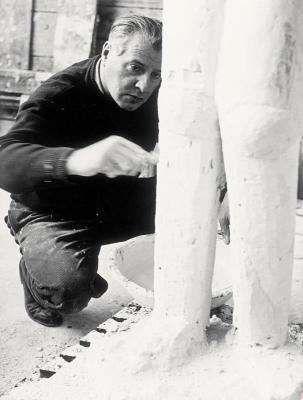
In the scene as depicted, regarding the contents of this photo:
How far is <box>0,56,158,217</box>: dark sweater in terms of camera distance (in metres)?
1.62

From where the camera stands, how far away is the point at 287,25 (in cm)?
103

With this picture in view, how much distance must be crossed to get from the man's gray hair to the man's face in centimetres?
2

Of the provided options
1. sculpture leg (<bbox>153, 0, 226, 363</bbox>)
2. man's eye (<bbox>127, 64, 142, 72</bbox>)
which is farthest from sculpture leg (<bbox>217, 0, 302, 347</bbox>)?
man's eye (<bbox>127, 64, 142, 72</bbox>)

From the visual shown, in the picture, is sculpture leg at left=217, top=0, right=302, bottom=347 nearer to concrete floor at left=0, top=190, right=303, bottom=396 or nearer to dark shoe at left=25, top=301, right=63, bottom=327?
concrete floor at left=0, top=190, right=303, bottom=396

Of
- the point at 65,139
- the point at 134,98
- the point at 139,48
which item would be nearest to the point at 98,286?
the point at 65,139

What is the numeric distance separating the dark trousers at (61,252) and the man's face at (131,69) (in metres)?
0.42

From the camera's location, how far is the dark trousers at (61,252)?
70.1 inches

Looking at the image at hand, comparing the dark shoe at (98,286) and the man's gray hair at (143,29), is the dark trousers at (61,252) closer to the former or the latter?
the dark shoe at (98,286)

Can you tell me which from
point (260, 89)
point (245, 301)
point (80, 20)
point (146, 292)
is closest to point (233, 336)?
point (245, 301)

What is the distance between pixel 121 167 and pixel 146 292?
0.52 m

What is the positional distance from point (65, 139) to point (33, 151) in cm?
22

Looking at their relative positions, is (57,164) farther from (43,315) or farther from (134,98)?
(43,315)

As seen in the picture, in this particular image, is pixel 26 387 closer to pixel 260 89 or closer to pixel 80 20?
pixel 260 89

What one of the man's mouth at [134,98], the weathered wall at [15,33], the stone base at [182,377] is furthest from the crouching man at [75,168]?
the weathered wall at [15,33]
